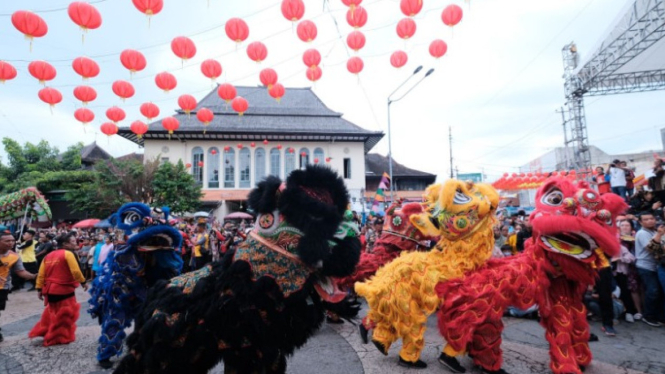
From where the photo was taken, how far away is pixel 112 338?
145 inches

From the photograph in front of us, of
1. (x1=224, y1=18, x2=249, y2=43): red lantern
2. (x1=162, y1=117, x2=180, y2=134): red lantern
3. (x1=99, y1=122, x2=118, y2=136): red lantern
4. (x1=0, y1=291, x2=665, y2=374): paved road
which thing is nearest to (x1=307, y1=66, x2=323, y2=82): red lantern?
(x1=224, y1=18, x2=249, y2=43): red lantern

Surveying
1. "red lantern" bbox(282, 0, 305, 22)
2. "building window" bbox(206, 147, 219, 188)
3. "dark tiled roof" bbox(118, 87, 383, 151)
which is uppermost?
"dark tiled roof" bbox(118, 87, 383, 151)

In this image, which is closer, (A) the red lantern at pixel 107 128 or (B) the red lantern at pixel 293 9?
(B) the red lantern at pixel 293 9

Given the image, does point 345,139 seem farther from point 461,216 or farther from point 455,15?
point 461,216

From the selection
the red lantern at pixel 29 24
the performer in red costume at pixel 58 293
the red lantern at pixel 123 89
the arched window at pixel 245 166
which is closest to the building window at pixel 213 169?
the arched window at pixel 245 166

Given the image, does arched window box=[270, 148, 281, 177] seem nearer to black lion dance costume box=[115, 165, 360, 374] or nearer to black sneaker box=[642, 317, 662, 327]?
black sneaker box=[642, 317, 662, 327]

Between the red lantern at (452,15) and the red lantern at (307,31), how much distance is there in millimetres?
2621

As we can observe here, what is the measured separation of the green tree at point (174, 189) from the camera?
17438 millimetres

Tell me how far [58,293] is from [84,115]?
7426mm

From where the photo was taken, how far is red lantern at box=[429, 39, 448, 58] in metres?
8.12

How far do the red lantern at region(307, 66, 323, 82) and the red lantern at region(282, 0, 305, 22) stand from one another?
101 inches

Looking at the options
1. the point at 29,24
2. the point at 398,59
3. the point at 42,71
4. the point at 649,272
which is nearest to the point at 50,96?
the point at 42,71

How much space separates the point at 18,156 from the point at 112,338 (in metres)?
26.9

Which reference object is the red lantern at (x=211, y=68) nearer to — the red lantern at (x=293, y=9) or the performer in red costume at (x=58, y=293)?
the red lantern at (x=293, y=9)
